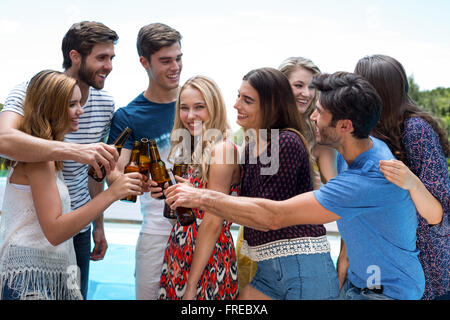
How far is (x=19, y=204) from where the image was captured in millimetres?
1613

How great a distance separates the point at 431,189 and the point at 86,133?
1603mm

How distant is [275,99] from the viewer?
162 cm

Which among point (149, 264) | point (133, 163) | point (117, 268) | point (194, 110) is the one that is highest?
point (194, 110)

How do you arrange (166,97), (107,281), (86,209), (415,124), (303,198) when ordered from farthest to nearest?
(107,281) → (166,97) → (415,124) → (86,209) → (303,198)

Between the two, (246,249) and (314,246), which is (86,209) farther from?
(314,246)

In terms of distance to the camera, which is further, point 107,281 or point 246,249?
point 107,281

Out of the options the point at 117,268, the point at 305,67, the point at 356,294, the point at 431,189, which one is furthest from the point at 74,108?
the point at 117,268

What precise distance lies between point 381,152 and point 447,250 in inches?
24.2

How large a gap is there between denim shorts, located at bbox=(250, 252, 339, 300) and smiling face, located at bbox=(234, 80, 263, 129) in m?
0.52

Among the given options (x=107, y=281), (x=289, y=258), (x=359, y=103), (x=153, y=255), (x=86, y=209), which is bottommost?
(x=107, y=281)

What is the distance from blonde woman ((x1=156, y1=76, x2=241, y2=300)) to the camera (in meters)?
1.63

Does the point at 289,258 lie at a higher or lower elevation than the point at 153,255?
higher

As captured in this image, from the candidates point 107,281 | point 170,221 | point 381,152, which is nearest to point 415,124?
point 381,152

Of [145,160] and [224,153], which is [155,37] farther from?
[224,153]
